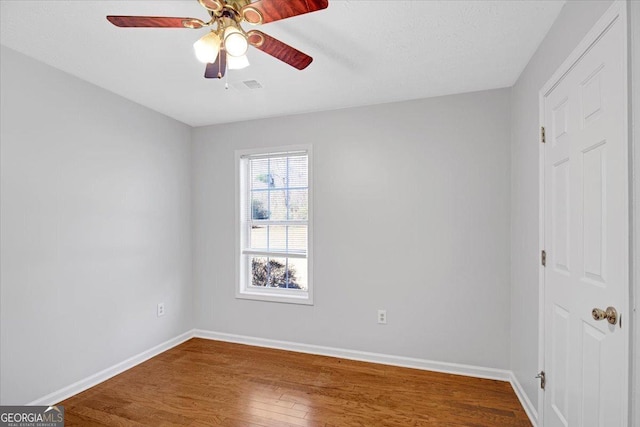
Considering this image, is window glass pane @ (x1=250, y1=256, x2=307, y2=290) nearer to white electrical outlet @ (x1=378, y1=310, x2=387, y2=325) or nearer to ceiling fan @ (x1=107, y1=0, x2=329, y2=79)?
white electrical outlet @ (x1=378, y1=310, x2=387, y2=325)

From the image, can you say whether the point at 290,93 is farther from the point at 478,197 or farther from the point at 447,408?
the point at 447,408

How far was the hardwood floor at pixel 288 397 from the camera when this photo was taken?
2.11 m

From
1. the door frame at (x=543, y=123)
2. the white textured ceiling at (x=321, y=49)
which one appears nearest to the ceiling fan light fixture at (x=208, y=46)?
the white textured ceiling at (x=321, y=49)

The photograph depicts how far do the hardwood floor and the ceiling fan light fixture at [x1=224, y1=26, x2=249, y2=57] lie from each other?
2.26 metres

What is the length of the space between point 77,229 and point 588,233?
338 centimetres

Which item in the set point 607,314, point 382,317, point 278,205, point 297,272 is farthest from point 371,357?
point 607,314

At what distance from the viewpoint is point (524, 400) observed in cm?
224

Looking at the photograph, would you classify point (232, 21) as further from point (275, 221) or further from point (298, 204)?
point (275, 221)

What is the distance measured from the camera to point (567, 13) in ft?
5.23

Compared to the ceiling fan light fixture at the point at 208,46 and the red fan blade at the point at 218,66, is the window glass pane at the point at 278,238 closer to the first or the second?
the red fan blade at the point at 218,66

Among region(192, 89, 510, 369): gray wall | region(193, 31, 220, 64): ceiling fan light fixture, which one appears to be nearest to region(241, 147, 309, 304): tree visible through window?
region(192, 89, 510, 369): gray wall

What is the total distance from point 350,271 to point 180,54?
233cm

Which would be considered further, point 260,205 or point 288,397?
point 260,205

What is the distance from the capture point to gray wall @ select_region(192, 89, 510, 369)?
8.78 ft
